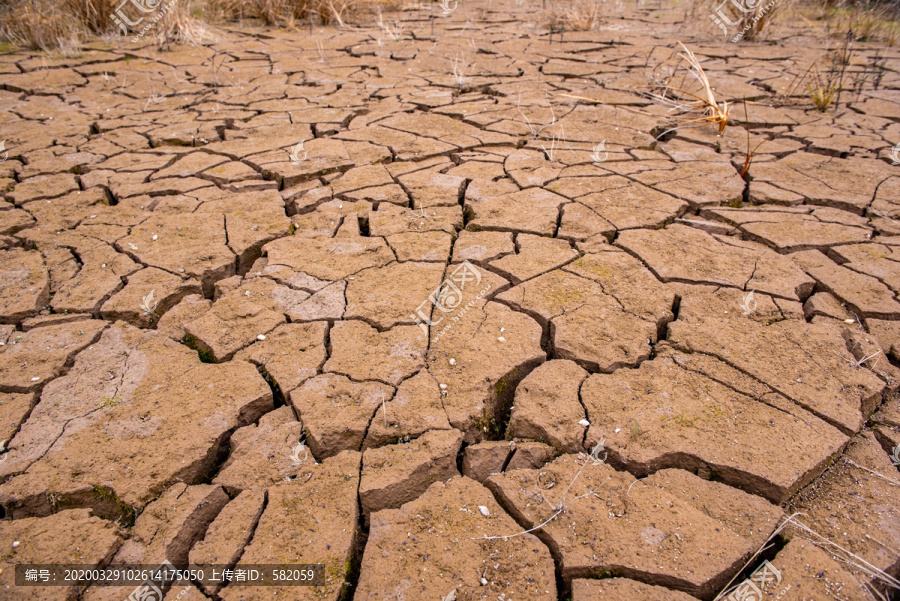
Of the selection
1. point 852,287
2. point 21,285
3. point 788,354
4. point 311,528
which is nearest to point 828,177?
point 852,287

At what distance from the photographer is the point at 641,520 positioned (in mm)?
1392

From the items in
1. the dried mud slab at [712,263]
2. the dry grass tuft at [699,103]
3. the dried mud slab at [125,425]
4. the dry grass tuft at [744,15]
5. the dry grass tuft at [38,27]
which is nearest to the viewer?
the dried mud slab at [125,425]

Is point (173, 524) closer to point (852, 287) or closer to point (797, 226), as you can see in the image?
point (852, 287)

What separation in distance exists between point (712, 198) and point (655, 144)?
85 cm

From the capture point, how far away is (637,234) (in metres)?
2.55

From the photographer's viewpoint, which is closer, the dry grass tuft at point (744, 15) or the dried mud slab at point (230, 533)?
the dried mud slab at point (230, 533)

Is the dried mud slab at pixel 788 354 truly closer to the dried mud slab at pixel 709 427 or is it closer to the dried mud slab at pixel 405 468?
the dried mud slab at pixel 709 427

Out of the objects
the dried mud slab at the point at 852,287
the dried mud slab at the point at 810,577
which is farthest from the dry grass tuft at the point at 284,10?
the dried mud slab at the point at 810,577

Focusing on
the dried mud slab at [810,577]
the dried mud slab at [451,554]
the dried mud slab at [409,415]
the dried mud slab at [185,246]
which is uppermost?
the dried mud slab at [185,246]

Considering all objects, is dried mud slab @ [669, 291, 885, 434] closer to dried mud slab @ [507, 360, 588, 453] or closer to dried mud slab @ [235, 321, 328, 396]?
dried mud slab @ [507, 360, 588, 453]

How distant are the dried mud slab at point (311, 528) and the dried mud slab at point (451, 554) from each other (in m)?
0.07

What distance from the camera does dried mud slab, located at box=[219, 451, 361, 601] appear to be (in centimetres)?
127

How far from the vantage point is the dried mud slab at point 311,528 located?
127 cm

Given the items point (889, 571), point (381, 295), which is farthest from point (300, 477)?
point (889, 571)
